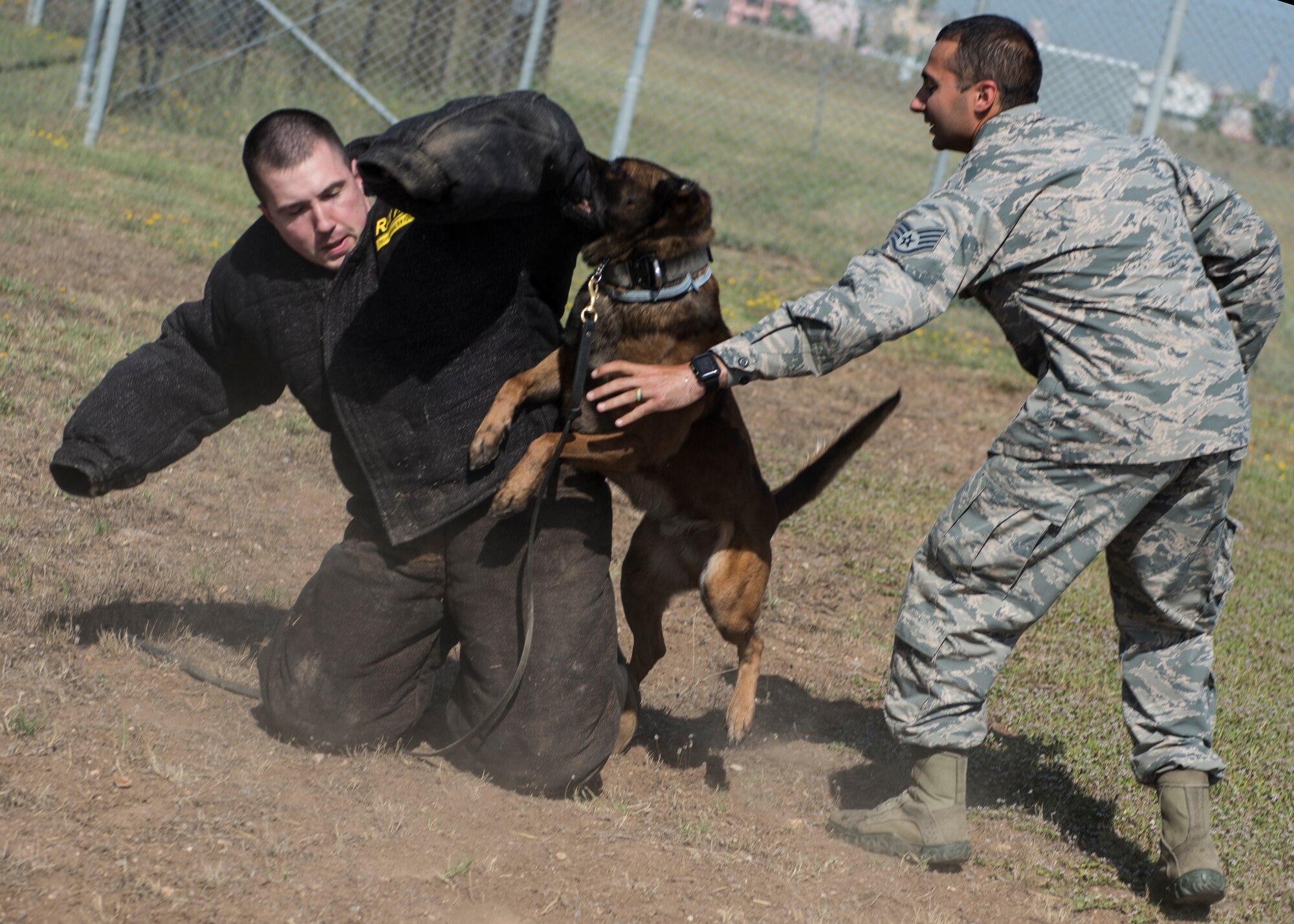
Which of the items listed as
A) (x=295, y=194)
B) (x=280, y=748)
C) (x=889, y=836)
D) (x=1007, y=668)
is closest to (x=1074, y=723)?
(x=1007, y=668)

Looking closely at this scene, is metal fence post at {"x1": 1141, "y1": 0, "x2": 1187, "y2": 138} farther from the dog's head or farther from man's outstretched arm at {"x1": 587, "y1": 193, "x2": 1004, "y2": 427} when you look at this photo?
man's outstretched arm at {"x1": 587, "y1": 193, "x2": 1004, "y2": 427}

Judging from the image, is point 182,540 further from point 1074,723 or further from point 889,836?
point 1074,723

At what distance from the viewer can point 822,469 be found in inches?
156

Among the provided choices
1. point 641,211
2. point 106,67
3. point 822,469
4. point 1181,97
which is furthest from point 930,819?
point 106,67

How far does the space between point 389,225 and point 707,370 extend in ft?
3.03

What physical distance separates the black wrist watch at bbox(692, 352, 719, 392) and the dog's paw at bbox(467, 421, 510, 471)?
607mm

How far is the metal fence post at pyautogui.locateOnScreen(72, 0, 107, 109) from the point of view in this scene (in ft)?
33.1

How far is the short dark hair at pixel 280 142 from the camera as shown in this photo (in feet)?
10.0

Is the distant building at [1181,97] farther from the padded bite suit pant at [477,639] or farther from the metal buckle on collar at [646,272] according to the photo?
the padded bite suit pant at [477,639]

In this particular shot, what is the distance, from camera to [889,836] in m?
3.33

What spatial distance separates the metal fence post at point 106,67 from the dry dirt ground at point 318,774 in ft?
17.9

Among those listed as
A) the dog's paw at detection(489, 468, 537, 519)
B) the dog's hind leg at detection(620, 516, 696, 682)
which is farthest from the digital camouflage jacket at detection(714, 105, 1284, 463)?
the dog's hind leg at detection(620, 516, 696, 682)

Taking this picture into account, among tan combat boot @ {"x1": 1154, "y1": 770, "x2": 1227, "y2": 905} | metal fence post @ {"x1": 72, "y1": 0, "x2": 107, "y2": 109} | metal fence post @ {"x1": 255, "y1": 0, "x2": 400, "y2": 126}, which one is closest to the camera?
tan combat boot @ {"x1": 1154, "y1": 770, "x2": 1227, "y2": 905}

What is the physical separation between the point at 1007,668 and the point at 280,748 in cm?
280
